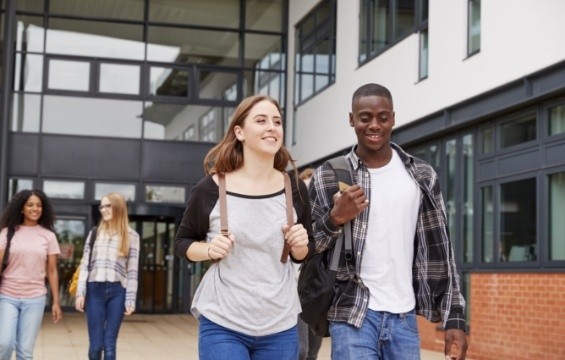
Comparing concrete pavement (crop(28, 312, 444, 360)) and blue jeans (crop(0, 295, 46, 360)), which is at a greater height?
blue jeans (crop(0, 295, 46, 360))

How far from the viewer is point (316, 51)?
21.2m

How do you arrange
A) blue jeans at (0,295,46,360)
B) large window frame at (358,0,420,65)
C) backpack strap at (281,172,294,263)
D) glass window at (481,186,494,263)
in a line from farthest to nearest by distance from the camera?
large window frame at (358,0,420,65) → glass window at (481,186,494,263) → blue jeans at (0,295,46,360) → backpack strap at (281,172,294,263)

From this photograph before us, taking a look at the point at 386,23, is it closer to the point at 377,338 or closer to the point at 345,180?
the point at 345,180

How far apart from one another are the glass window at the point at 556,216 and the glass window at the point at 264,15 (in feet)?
40.7

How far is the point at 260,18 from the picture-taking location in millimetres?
23625

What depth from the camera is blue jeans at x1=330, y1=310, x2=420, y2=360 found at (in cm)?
411

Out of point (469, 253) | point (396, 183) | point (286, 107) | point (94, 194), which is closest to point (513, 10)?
point (469, 253)

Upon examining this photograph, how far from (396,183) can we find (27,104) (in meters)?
18.9

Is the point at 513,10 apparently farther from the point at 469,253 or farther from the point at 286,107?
the point at 286,107

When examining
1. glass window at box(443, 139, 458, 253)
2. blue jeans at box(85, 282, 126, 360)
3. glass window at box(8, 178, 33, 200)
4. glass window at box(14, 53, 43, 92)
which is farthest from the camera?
glass window at box(14, 53, 43, 92)

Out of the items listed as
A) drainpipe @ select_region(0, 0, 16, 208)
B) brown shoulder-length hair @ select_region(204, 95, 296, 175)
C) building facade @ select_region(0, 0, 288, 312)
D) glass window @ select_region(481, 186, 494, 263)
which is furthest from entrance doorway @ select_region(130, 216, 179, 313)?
brown shoulder-length hair @ select_region(204, 95, 296, 175)

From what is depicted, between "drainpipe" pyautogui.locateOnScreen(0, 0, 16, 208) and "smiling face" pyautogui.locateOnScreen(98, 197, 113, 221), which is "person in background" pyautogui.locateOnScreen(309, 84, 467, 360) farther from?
"drainpipe" pyautogui.locateOnScreen(0, 0, 16, 208)

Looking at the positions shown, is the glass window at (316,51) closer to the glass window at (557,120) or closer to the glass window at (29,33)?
the glass window at (29,33)

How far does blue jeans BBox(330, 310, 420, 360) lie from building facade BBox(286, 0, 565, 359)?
774 centimetres
